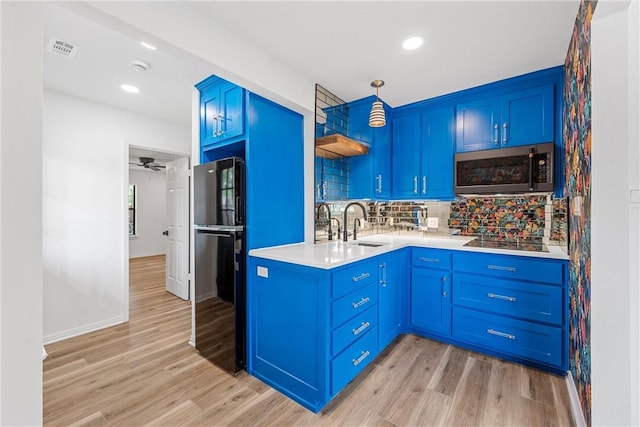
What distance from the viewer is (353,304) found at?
6.16ft

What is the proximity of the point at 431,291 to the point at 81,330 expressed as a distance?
11.6 feet

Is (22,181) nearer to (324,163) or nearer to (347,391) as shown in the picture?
(347,391)

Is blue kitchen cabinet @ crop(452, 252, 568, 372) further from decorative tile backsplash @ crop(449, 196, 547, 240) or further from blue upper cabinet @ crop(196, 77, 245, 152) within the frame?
blue upper cabinet @ crop(196, 77, 245, 152)

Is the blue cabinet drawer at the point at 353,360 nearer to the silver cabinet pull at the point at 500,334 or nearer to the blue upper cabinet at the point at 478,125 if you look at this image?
the silver cabinet pull at the point at 500,334

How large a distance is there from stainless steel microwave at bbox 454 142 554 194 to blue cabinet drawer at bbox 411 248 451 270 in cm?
65

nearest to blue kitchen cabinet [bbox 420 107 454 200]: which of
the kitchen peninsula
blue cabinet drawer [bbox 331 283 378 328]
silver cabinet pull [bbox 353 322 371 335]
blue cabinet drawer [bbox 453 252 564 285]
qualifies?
the kitchen peninsula

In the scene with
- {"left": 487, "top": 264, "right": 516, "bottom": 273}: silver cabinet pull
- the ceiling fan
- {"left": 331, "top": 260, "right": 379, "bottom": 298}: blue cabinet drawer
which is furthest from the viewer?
the ceiling fan

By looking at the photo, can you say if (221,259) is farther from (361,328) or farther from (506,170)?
(506,170)

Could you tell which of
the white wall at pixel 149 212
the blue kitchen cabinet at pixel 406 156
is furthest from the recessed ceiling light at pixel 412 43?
the white wall at pixel 149 212

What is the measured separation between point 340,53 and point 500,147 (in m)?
1.68

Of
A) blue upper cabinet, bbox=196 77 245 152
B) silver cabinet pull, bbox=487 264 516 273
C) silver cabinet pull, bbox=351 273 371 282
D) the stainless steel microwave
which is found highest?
blue upper cabinet, bbox=196 77 245 152

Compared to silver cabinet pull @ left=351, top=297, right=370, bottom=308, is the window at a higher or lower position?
higher

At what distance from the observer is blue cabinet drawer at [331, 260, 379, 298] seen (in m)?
1.71

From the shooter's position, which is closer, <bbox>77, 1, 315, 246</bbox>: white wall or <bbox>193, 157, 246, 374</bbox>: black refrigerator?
<bbox>77, 1, 315, 246</bbox>: white wall
